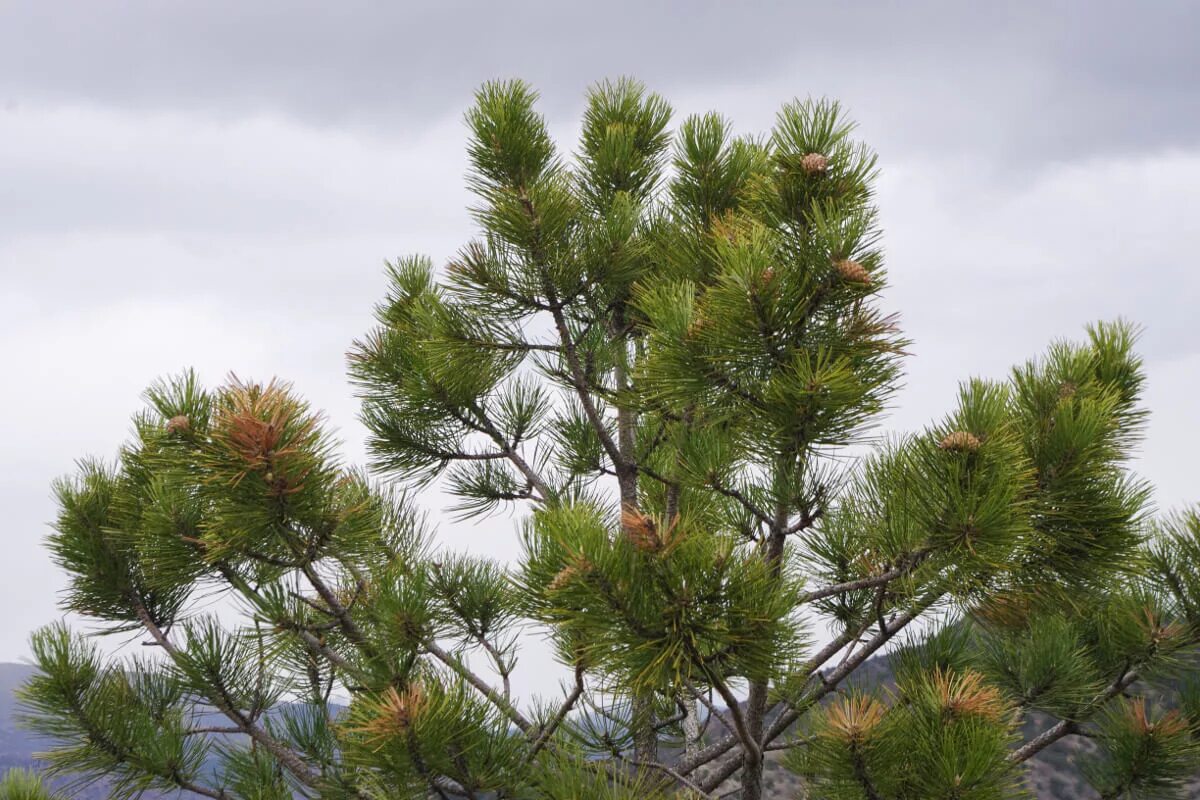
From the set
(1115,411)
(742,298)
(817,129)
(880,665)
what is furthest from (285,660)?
(880,665)

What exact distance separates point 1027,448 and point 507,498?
2.26 metres

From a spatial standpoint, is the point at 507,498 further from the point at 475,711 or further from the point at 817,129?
the point at 817,129

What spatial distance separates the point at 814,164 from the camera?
8.72ft

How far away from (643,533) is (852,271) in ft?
2.80

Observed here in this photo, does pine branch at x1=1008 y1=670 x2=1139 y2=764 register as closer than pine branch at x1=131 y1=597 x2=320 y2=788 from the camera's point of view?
No

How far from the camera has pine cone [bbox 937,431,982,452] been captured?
223cm

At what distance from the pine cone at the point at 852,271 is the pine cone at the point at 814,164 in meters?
0.32

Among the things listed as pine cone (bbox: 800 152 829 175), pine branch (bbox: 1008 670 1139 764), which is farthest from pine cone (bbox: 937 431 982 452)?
pine branch (bbox: 1008 670 1139 764)

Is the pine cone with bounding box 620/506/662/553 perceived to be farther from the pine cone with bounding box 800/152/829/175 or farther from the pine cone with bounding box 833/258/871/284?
the pine cone with bounding box 800/152/829/175

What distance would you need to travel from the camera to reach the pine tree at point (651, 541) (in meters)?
2.31

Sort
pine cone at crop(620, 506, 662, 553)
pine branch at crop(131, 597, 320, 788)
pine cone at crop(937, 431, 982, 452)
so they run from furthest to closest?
pine branch at crop(131, 597, 320, 788)
pine cone at crop(937, 431, 982, 452)
pine cone at crop(620, 506, 662, 553)

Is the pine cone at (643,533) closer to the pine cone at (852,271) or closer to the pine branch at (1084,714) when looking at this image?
the pine cone at (852,271)

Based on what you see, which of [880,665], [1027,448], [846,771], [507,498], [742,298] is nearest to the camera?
[742,298]

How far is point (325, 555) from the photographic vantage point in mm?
2625
